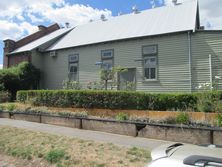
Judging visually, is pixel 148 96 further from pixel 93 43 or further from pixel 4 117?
pixel 93 43

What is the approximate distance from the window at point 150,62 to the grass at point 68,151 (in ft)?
36.3

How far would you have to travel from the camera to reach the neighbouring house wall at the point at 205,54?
17609 millimetres

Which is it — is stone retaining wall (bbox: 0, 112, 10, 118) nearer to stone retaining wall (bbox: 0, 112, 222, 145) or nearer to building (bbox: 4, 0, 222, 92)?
stone retaining wall (bbox: 0, 112, 222, 145)

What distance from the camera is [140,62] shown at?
20594mm

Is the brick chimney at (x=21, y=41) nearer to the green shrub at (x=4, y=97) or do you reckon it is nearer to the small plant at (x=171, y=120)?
the green shrub at (x=4, y=97)

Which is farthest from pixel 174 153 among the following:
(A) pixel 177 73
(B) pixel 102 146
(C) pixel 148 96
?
(A) pixel 177 73

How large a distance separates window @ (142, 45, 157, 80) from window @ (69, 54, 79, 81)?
→ 6.11 metres

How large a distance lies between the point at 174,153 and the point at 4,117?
13.6 meters

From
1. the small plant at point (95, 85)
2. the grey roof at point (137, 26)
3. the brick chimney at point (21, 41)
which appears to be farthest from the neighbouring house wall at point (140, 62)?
the brick chimney at point (21, 41)

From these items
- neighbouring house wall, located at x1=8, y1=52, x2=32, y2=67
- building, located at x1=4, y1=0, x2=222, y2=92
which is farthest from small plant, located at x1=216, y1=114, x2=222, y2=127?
neighbouring house wall, located at x1=8, y1=52, x2=32, y2=67

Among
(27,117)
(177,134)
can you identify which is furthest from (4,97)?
(177,134)

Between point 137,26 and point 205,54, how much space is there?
245 inches

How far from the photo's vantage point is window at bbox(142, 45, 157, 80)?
20.0 m

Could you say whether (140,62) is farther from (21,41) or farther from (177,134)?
(21,41)
